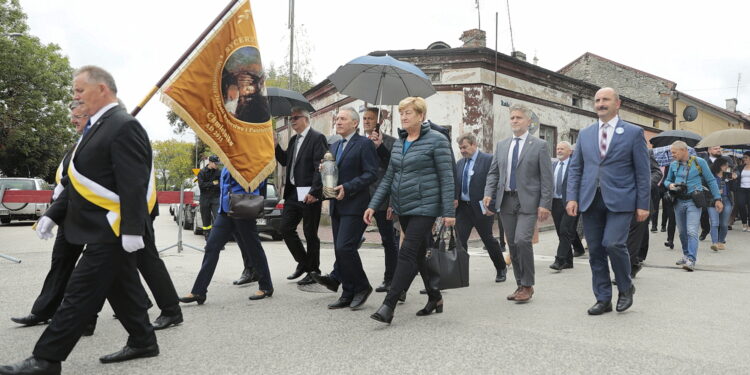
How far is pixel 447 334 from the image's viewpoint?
430cm

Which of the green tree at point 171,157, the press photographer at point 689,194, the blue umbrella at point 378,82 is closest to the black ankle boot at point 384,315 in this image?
the blue umbrella at point 378,82

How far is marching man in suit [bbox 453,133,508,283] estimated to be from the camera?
7.17 meters

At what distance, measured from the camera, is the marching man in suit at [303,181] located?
596cm

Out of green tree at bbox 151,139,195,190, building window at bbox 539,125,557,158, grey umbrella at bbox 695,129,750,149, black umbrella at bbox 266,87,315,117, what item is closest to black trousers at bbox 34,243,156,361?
black umbrella at bbox 266,87,315,117

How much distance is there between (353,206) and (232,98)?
1.65m

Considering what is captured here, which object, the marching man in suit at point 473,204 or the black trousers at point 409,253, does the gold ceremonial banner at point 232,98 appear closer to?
the black trousers at point 409,253

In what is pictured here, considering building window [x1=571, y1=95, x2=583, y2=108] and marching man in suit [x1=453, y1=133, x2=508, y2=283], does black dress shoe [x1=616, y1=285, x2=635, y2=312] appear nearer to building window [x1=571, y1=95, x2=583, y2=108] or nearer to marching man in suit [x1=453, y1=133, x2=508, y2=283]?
marching man in suit [x1=453, y1=133, x2=508, y2=283]

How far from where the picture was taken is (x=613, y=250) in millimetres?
5016

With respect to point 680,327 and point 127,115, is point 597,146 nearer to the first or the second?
point 680,327

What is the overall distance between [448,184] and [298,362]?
1.96 metres

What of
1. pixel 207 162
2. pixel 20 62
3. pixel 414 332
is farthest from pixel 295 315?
pixel 20 62

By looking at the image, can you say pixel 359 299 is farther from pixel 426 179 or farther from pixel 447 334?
pixel 426 179

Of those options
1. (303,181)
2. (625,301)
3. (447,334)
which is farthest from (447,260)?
(303,181)

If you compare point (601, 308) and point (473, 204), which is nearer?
point (601, 308)
